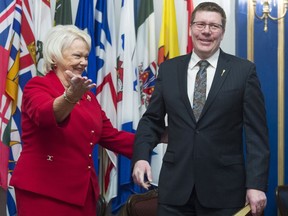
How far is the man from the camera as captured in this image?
80.3 inches

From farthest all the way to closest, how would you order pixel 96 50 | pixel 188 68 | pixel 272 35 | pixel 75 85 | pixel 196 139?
1. pixel 272 35
2. pixel 96 50
3. pixel 188 68
4. pixel 196 139
5. pixel 75 85

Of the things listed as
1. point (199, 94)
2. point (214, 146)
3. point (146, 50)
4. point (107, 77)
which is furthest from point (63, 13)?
point (214, 146)

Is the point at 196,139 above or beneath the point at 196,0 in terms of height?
beneath

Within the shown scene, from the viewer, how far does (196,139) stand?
206 centimetres

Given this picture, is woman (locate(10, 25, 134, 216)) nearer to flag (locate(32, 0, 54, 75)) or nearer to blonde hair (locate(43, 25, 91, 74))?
blonde hair (locate(43, 25, 91, 74))

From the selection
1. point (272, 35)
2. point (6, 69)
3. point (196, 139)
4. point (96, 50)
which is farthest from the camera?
point (272, 35)

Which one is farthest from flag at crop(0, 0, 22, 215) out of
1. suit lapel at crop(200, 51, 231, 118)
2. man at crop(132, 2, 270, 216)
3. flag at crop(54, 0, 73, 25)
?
suit lapel at crop(200, 51, 231, 118)

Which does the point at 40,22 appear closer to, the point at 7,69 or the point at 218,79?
the point at 7,69

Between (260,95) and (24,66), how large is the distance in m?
1.95

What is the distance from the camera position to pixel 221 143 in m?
2.05

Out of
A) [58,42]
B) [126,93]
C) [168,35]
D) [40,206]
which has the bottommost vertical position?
[40,206]

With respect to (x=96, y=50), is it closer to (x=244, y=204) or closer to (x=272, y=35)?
(x=272, y=35)

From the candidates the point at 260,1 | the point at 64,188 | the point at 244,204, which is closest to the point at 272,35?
the point at 260,1

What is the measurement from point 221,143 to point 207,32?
1.63ft
